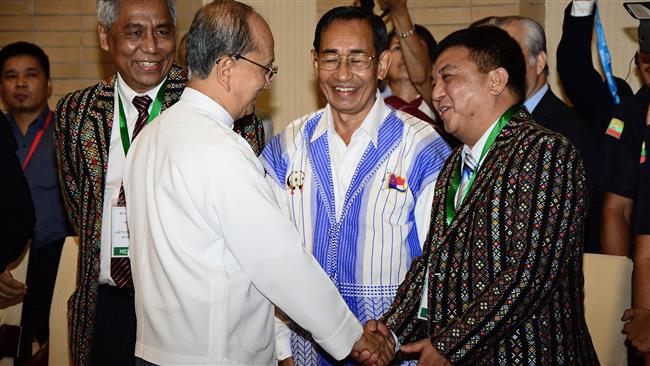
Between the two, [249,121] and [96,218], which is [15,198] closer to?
[96,218]

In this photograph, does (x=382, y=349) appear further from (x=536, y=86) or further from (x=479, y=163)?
(x=536, y=86)

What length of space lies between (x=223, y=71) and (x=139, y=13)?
0.95 metres

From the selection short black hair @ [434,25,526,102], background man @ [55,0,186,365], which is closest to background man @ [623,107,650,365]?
short black hair @ [434,25,526,102]

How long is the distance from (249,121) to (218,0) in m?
0.82

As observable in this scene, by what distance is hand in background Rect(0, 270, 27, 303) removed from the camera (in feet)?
11.2

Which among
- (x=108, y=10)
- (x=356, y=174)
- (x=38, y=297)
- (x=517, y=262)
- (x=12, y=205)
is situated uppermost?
(x=108, y=10)

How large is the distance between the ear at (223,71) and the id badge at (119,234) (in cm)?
75

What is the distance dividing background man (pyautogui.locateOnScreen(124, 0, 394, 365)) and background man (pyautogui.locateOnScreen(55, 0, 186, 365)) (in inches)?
23.3

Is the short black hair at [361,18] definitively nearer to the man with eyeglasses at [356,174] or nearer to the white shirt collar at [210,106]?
the man with eyeglasses at [356,174]

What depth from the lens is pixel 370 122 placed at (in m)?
2.91

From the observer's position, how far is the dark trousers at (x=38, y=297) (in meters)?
3.90

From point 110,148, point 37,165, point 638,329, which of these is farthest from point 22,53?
point 638,329

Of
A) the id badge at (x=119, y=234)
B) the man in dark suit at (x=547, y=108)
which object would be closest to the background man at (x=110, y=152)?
the id badge at (x=119, y=234)

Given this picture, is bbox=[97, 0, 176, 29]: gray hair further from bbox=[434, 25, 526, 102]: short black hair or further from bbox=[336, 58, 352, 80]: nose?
bbox=[434, 25, 526, 102]: short black hair
